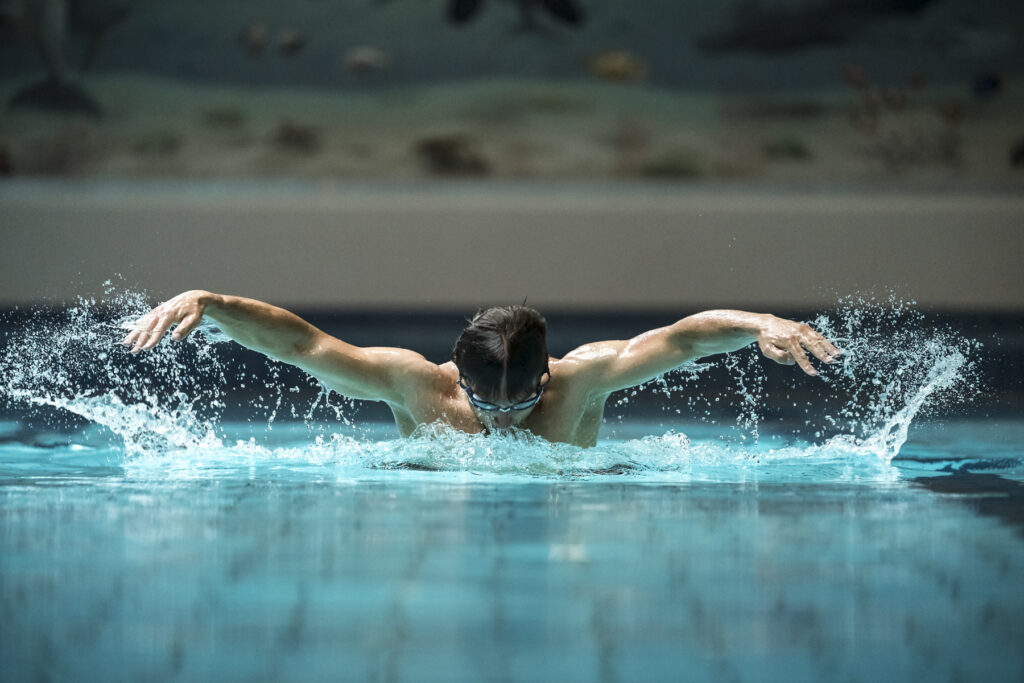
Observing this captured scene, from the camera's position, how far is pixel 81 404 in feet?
13.5

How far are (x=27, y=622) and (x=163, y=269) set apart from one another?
7.27 metres

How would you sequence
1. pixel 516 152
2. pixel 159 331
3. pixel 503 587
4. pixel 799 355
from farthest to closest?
1. pixel 516 152
2. pixel 159 331
3. pixel 799 355
4. pixel 503 587

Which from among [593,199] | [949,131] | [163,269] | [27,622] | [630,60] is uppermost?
[630,60]

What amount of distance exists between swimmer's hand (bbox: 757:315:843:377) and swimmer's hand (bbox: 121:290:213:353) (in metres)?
1.26

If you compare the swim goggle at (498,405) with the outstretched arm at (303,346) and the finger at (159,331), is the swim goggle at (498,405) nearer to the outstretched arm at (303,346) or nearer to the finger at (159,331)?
the outstretched arm at (303,346)

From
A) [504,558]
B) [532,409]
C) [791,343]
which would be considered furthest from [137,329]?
[791,343]

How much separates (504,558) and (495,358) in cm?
92

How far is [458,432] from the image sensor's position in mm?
2863

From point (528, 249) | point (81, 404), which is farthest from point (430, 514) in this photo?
point (528, 249)

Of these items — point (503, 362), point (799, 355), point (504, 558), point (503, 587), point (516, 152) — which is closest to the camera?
point (503, 587)

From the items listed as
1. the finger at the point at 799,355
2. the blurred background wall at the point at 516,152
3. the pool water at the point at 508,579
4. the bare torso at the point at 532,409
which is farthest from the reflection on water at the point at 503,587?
the blurred background wall at the point at 516,152

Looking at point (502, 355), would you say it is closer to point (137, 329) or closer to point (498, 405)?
point (498, 405)

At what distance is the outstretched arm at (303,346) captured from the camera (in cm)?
271

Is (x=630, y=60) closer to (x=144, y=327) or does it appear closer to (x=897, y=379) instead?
(x=897, y=379)
